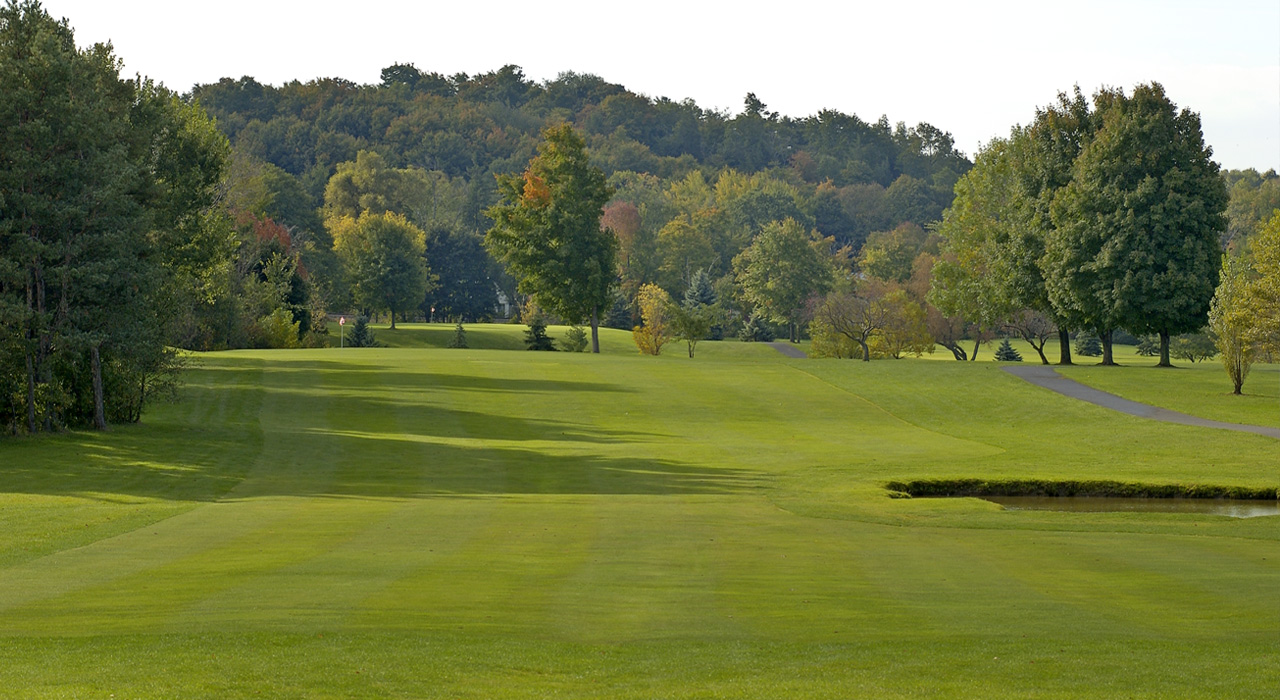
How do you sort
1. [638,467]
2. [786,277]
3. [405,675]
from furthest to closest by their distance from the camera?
[786,277], [638,467], [405,675]

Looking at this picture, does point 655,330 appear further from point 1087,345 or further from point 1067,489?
point 1067,489

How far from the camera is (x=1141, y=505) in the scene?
23391 millimetres

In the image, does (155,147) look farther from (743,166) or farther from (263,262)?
(743,166)

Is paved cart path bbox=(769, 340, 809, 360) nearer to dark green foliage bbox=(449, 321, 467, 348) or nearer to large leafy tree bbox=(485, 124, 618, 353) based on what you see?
large leafy tree bbox=(485, 124, 618, 353)

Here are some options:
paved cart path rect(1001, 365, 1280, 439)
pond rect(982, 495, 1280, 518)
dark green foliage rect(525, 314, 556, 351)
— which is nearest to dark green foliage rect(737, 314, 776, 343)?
dark green foliage rect(525, 314, 556, 351)

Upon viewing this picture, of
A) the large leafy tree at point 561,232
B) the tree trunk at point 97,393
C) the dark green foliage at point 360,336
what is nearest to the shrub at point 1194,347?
the large leafy tree at point 561,232

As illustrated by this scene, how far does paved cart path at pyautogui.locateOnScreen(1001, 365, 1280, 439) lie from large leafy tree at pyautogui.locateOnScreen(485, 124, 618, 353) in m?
25.2

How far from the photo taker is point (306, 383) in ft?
148

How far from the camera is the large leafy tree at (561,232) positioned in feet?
215

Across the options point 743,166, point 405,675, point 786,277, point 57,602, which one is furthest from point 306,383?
point 743,166

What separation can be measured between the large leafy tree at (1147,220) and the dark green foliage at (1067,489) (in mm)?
25683

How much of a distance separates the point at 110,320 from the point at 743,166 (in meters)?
173

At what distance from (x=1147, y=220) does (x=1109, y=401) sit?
10.5 metres

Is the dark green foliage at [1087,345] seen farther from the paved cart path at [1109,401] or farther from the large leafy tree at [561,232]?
the large leafy tree at [561,232]
